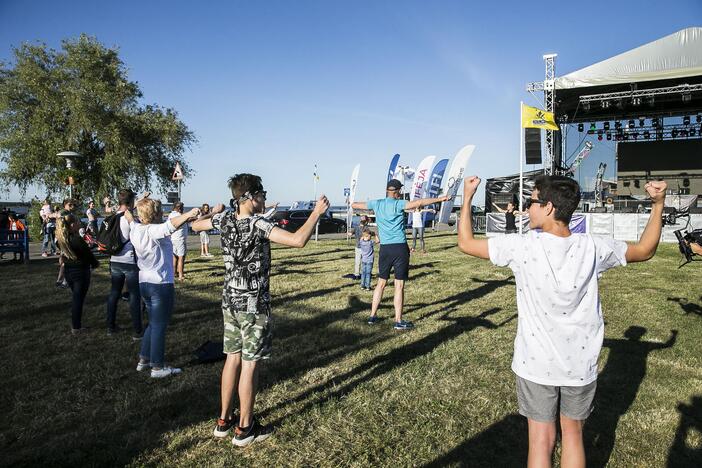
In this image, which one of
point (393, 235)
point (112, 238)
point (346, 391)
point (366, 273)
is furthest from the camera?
point (366, 273)

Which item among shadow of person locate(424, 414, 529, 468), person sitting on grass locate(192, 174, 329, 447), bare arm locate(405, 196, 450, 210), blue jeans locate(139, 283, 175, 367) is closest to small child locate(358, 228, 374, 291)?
bare arm locate(405, 196, 450, 210)

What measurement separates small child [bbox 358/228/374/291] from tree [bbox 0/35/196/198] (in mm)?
23094

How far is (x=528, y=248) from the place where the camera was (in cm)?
227

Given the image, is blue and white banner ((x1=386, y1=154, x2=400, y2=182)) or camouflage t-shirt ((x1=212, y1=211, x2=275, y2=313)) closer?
camouflage t-shirt ((x1=212, y1=211, x2=275, y2=313))

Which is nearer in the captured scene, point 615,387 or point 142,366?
point 615,387

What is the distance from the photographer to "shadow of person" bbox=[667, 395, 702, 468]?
9.95ft

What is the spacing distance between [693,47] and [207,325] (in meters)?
25.6

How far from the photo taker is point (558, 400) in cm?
226

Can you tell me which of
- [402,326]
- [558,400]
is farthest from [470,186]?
[402,326]

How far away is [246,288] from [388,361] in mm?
2387

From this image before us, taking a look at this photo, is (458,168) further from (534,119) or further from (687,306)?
(687,306)

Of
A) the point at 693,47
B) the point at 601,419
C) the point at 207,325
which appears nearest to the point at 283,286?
the point at 207,325

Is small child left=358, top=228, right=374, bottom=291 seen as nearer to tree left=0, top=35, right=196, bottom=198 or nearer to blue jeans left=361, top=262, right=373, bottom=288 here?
blue jeans left=361, top=262, right=373, bottom=288

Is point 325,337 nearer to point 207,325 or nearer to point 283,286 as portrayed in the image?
point 207,325
